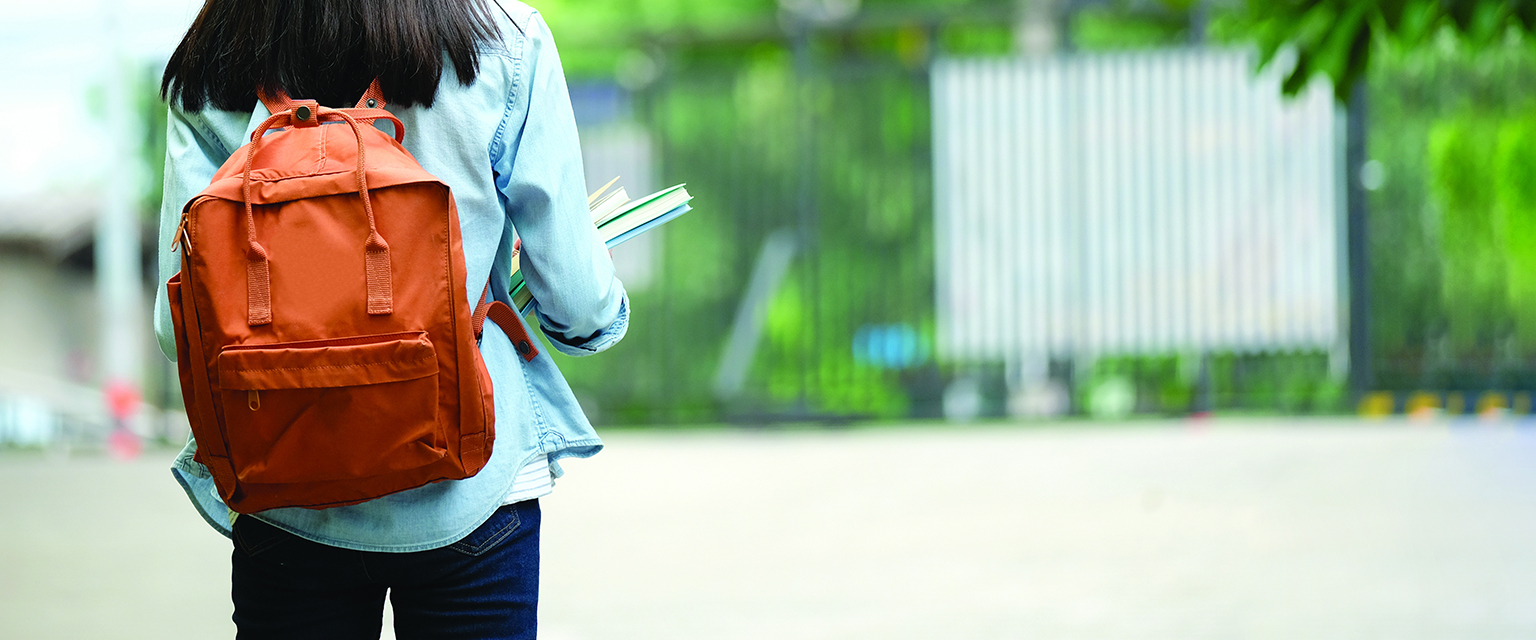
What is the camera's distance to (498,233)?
59.3 inches

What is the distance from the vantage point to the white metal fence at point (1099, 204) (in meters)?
8.13

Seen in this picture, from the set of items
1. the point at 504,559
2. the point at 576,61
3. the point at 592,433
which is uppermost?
the point at 576,61

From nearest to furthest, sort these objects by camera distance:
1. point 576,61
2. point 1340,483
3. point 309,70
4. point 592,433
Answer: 1. point 309,70
2. point 592,433
3. point 1340,483
4. point 576,61

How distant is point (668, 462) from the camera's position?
730 centimetres

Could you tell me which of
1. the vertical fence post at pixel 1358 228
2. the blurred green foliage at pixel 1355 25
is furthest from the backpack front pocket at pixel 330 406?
the vertical fence post at pixel 1358 228

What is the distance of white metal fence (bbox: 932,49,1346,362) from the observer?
8133mm

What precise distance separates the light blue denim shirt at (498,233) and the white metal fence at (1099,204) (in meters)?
6.77

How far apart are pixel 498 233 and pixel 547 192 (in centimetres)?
8

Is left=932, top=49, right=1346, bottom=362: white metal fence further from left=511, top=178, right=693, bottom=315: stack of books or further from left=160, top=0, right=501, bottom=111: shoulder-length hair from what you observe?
left=160, top=0, right=501, bottom=111: shoulder-length hair

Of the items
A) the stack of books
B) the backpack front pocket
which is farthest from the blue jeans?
the stack of books

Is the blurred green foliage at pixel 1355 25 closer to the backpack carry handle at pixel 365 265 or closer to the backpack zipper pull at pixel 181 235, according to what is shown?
the backpack carry handle at pixel 365 265

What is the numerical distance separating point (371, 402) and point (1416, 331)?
806 cm

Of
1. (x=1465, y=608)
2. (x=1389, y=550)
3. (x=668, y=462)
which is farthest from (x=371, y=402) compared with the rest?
(x=668, y=462)

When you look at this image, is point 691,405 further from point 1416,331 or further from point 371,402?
point 371,402
